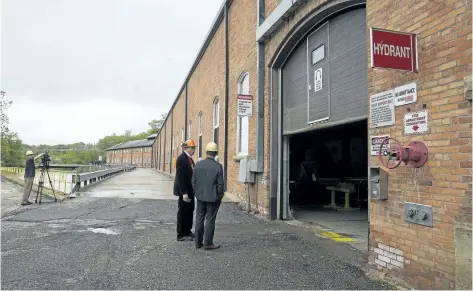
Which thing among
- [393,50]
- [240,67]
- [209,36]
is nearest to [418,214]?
[393,50]

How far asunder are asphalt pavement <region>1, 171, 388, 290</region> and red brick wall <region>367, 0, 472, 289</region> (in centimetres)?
73

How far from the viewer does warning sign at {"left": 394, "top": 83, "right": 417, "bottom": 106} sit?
4398 mm

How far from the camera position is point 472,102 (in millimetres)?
3629

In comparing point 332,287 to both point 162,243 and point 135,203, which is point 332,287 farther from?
point 135,203

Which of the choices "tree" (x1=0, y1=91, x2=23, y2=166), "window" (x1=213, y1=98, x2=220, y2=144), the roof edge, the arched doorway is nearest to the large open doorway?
the arched doorway

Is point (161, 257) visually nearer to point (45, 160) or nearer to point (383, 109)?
point (383, 109)

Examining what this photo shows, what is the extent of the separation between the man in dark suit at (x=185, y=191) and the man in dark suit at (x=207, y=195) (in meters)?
0.43

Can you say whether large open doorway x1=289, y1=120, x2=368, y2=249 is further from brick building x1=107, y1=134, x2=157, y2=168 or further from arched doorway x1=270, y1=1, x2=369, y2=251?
brick building x1=107, y1=134, x2=157, y2=168

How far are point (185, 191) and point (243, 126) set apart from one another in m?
5.62

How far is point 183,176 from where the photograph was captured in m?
6.66

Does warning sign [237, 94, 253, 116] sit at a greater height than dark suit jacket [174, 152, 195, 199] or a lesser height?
greater

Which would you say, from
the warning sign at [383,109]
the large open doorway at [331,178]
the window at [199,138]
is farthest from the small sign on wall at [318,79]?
the window at [199,138]

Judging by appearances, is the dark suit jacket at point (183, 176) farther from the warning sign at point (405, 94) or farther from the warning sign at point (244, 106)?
the warning sign at point (405, 94)

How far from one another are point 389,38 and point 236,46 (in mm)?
9091
